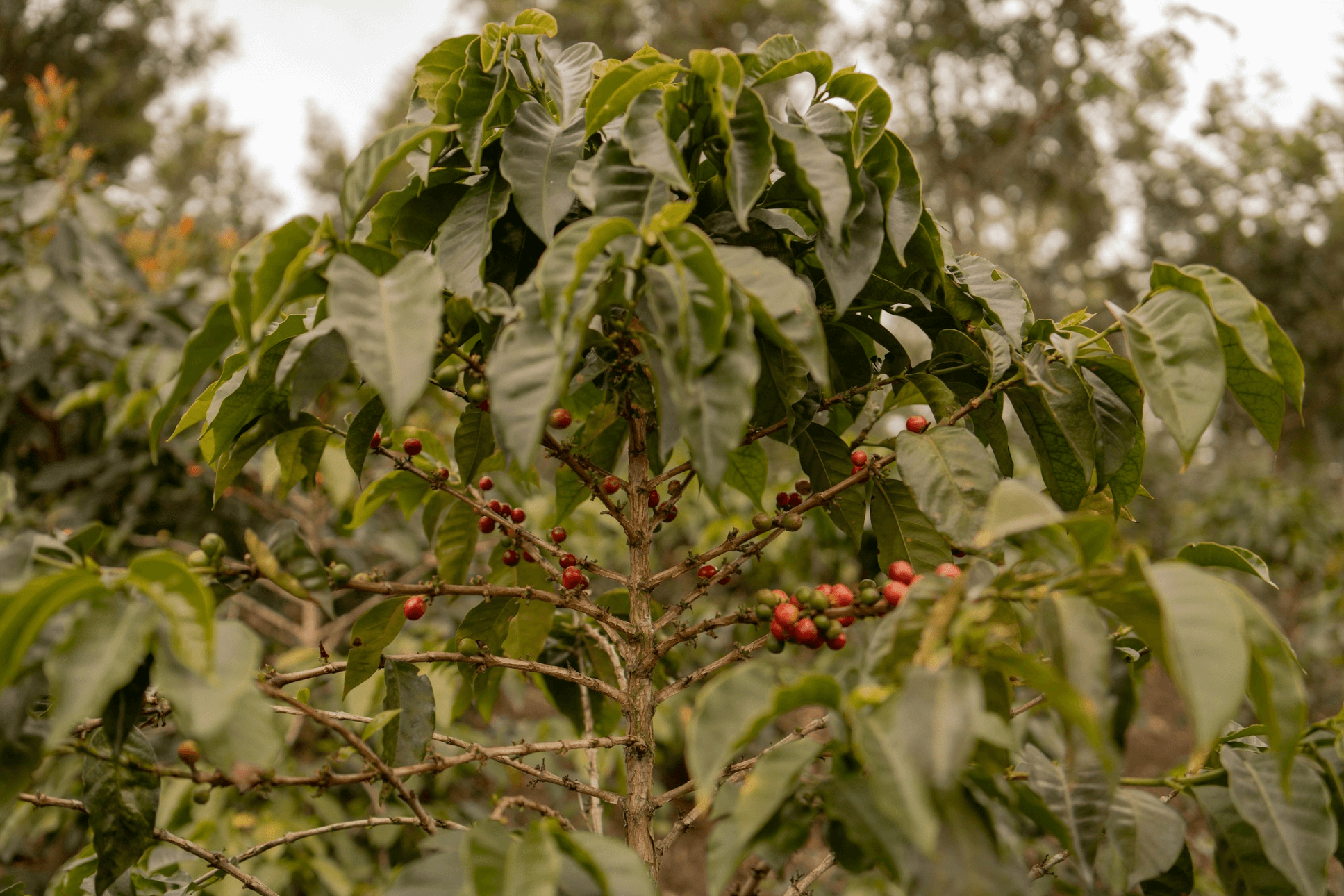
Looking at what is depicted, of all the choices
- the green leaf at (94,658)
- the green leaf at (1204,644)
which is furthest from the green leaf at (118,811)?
the green leaf at (1204,644)

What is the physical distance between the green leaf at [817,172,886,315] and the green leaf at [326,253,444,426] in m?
0.34

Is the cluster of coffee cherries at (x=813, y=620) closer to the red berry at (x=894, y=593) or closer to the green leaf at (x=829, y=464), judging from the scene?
the red berry at (x=894, y=593)

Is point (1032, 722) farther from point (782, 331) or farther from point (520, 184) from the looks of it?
point (520, 184)

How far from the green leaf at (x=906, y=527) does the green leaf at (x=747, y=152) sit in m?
0.35

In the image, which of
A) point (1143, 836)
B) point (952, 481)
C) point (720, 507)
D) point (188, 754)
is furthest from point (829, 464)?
point (188, 754)

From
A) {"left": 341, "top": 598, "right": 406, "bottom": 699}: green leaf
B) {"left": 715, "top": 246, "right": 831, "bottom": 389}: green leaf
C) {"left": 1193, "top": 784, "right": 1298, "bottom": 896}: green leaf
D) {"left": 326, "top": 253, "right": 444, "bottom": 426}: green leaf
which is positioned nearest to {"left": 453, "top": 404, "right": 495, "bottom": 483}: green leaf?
{"left": 341, "top": 598, "right": 406, "bottom": 699}: green leaf

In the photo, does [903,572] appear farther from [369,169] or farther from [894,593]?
[369,169]

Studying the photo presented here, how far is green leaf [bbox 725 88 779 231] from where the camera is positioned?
0.69 m

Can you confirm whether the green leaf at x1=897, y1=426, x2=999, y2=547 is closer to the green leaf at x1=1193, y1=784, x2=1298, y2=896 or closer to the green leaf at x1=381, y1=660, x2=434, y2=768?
the green leaf at x1=1193, y1=784, x2=1298, y2=896

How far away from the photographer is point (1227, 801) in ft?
2.19

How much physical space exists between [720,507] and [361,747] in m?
0.36

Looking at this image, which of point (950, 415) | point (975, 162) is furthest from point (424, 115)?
point (975, 162)

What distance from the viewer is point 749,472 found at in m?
1.07

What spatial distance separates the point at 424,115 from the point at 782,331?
0.53 m
